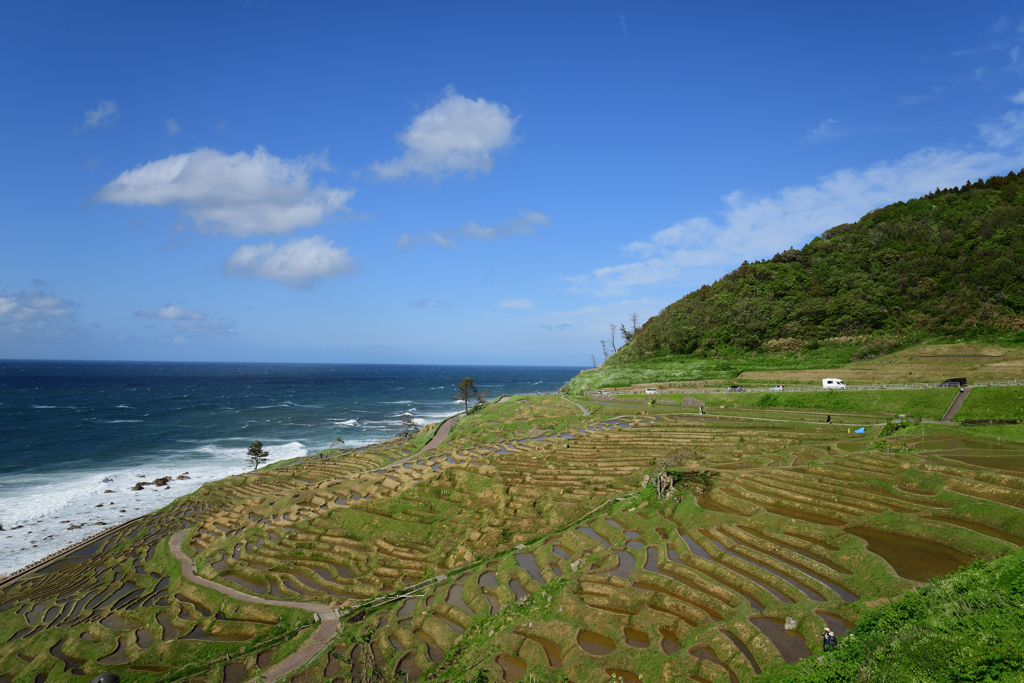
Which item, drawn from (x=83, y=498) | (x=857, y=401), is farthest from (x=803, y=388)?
(x=83, y=498)

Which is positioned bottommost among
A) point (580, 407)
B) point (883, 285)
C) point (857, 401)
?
point (580, 407)

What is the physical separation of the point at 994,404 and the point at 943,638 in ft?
200

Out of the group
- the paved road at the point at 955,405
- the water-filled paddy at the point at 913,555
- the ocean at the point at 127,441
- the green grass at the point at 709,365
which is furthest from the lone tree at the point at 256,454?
the paved road at the point at 955,405

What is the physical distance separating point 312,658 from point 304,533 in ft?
66.2

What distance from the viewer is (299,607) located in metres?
35.8

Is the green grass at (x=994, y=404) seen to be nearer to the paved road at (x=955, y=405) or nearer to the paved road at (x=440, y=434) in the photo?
the paved road at (x=955, y=405)

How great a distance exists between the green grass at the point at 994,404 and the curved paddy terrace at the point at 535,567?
1148 cm

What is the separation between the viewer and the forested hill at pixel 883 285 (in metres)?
93.2

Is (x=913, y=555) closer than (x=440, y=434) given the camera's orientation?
Yes

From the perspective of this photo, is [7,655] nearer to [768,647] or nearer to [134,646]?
[134,646]

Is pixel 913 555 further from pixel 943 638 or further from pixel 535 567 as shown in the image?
pixel 535 567

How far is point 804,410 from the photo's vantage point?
72625 mm

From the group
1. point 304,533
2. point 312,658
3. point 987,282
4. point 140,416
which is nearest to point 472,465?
point 304,533

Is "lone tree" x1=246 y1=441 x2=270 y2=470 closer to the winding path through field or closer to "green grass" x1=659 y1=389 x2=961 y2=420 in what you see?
the winding path through field
